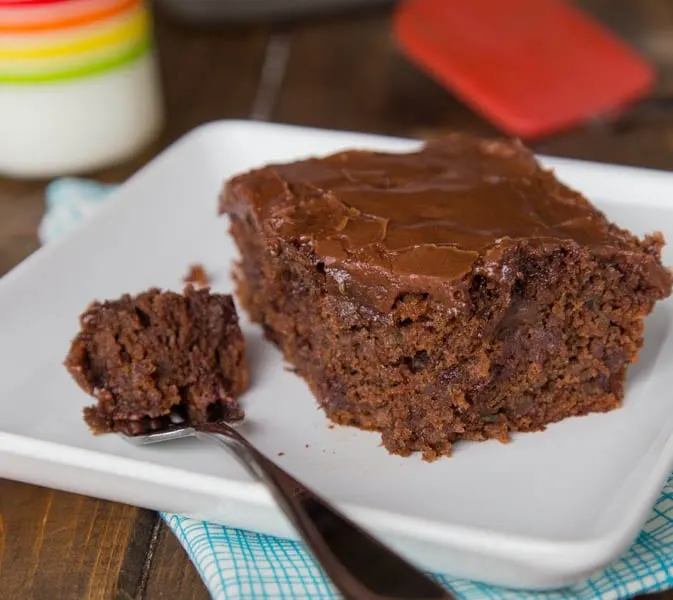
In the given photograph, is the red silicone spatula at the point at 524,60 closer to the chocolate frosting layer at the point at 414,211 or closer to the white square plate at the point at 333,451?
the white square plate at the point at 333,451

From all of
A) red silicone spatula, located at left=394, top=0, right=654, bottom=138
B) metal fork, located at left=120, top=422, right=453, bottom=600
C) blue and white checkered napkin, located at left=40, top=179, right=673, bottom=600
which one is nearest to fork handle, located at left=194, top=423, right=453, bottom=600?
metal fork, located at left=120, top=422, right=453, bottom=600

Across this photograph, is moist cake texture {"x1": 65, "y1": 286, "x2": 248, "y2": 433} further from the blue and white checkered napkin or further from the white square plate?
the blue and white checkered napkin

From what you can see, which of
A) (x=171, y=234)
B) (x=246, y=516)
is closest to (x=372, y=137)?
(x=171, y=234)

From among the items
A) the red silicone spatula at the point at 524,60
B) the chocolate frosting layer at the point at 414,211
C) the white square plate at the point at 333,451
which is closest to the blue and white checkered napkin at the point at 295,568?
the white square plate at the point at 333,451

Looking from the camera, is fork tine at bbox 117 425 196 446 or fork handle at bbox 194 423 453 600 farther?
fork tine at bbox 117 425 196 446

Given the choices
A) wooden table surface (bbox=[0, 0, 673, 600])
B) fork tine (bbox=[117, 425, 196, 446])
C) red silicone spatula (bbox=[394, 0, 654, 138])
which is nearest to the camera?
wooden table surface (bbox=[0, 0, 673, 600])

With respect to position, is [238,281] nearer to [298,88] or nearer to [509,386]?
[509,386]

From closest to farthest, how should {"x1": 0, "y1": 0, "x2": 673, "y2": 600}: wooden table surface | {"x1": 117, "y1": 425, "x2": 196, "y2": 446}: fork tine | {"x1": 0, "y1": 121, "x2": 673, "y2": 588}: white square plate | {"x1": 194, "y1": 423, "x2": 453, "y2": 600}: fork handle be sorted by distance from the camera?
{"x1": 194, "y1": 423, "x2": 453, "y2": 600}: fork handle → {"x1": 0, "y1": 121, "x2": 673, "y2": 588}: white square plate → {"x1": 0, "y1": 0, "x2": 673, "y2": 600}: wooden table surface → {"x1": 117, "y1": 425, "x2": 196, "y2": 446}: fork tine
